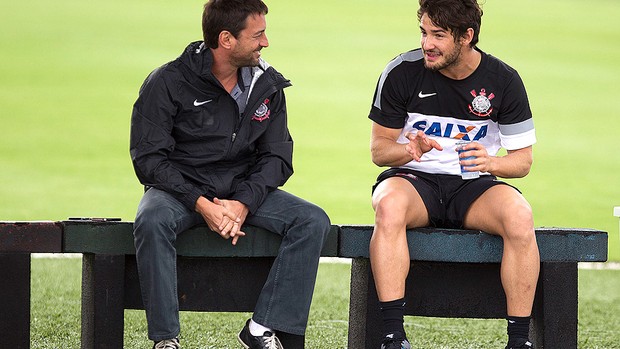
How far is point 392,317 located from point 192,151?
0.82 meters

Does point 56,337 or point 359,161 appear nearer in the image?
point 56,337

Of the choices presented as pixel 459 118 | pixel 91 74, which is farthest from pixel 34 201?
pixel 459 118

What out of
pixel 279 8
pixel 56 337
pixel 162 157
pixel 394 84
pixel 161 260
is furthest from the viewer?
pixel 279 8

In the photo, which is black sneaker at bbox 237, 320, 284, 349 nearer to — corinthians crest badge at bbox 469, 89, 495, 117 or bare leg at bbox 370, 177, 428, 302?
bare leg at bbox 370, 177, 428, 302

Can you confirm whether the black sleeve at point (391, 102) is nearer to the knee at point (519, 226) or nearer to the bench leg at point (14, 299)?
the knee at point (519, 226)

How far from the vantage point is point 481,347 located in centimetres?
432

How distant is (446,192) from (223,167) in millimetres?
727

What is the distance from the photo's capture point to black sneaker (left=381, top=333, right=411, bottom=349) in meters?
3.05

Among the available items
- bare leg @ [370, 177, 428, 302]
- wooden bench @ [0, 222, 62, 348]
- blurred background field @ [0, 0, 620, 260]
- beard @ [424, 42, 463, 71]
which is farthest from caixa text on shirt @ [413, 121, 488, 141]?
blurred background field @ [0, 0, 620, 260]

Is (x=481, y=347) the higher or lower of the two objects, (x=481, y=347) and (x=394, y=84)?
the lower

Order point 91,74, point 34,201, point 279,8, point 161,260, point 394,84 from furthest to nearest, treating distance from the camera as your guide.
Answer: point 279,8 < point 91,74 < point 34,201 < point 394,84 < point 161,260

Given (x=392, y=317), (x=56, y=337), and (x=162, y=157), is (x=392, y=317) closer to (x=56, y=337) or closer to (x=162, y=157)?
(x=162, y=157)

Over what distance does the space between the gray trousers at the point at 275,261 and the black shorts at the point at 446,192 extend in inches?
14.1

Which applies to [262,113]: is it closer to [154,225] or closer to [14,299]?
[154,225]
